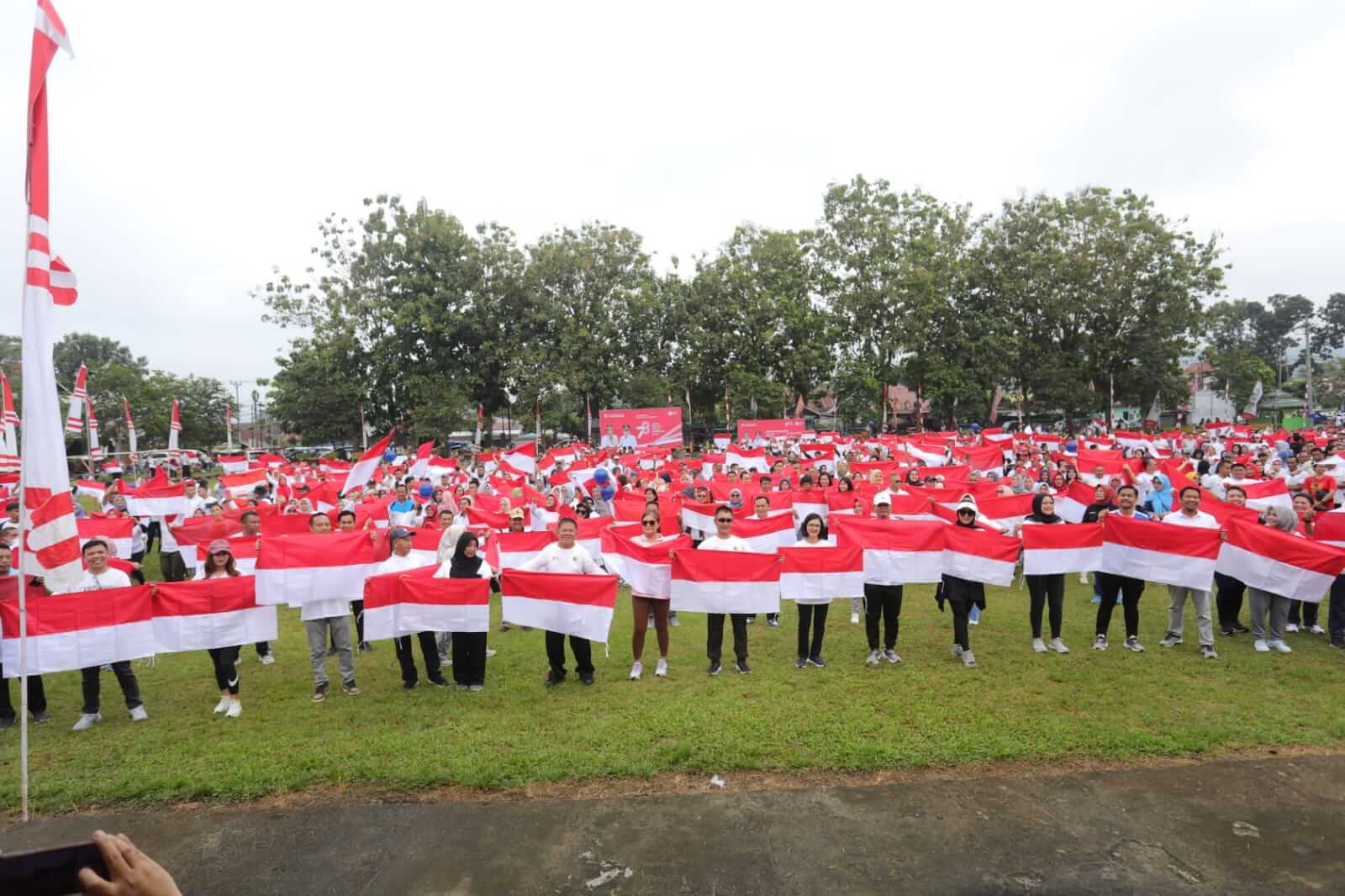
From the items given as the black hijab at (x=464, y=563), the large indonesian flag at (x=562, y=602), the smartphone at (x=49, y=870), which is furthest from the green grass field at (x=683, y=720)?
the smartphone at (x=49, y=870)

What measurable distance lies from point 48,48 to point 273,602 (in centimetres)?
549

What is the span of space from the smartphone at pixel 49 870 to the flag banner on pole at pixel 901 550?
778 cm

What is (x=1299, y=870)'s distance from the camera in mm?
4590

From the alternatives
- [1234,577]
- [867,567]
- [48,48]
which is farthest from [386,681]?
[1234,577]

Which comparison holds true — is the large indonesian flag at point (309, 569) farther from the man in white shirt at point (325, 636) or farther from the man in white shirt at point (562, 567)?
the man in white shirt at point (562, 567)

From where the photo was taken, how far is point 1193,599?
897 cm

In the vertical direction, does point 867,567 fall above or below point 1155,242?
below

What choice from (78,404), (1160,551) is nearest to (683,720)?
(1160,551)

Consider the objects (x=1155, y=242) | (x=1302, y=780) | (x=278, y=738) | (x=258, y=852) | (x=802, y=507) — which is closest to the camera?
(x=258, y=852)

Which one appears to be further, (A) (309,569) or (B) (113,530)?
(B) (113,530)

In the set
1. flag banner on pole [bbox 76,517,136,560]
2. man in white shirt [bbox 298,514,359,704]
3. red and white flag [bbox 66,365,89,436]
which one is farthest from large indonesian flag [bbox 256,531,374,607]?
red and white flag [bbox 66,365,89,436]

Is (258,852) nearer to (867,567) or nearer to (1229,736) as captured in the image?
(867,567)

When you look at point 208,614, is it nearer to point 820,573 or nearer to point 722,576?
point 722,576

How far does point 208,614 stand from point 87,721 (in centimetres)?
160
